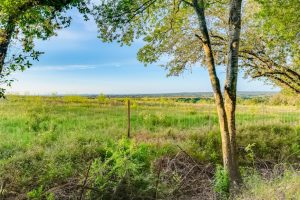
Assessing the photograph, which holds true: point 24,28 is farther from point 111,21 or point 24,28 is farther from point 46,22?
point 111,21

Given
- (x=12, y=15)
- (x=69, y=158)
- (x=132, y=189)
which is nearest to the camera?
(x=132, y=189)

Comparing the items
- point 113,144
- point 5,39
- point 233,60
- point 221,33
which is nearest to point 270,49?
point 221,33

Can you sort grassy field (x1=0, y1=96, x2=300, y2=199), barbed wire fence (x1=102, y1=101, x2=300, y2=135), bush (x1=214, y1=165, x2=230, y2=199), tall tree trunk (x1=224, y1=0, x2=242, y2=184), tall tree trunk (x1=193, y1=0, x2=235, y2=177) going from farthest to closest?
barbed wire fence (x1=102, y1=101, x2=300, y2=135)
tall tree trunk (x1=193, y1=0, x2=235, y2=177)
tall tree trunk (x1=224, y1=0, x2=242, y2=184)
bush (x1=214, y1=165, x2=230, y2=199)
grassy field (x1=0, y1=96, x2=300, y2=199)

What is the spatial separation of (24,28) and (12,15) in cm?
53

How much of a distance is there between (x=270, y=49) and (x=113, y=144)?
405 inches

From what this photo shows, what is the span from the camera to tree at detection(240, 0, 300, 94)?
15.3 metres

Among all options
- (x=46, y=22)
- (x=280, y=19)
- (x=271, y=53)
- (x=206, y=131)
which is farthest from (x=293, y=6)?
(x=46, y=22)

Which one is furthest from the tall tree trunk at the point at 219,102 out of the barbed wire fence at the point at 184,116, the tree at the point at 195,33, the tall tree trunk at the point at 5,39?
the barbed wire fence at the point at 184,116

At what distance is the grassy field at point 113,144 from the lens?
827cm

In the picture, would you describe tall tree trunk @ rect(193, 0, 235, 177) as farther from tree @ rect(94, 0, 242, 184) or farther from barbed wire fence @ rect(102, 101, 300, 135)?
barbed wire fence @ rect(102, 101, 300, 135)

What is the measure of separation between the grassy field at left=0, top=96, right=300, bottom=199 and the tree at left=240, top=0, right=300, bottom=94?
279 cm

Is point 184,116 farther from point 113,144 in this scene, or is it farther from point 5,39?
point 5,39

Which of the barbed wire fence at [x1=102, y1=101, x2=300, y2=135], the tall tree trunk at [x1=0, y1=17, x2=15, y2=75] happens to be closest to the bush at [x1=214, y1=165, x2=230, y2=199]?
the tall tree trunk at [x1=0, y1=17, x2=15, y2=75]

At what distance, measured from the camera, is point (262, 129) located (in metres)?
19.3
